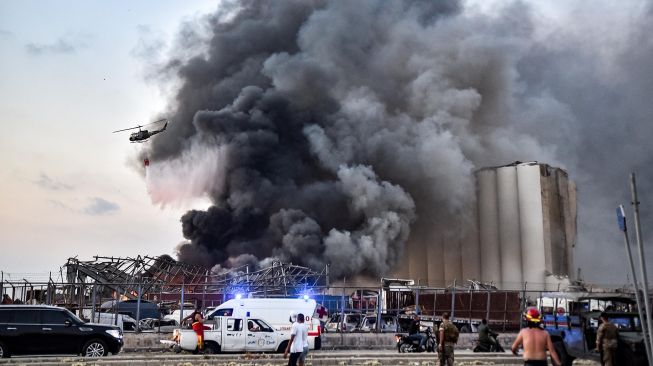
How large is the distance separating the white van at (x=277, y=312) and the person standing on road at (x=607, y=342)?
965 cm


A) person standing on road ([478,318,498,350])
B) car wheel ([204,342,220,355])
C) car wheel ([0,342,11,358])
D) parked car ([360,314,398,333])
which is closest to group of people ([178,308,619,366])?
person standing on road ([478,318,498,350])

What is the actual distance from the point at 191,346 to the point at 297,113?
3964cm

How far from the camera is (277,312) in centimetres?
2164

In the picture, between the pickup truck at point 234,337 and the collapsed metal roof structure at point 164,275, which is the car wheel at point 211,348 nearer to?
the pickup truck at point 234,337

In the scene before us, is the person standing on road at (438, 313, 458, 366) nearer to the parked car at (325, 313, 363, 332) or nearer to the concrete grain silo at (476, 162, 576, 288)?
the parked car at (325, 313, 363, 332)

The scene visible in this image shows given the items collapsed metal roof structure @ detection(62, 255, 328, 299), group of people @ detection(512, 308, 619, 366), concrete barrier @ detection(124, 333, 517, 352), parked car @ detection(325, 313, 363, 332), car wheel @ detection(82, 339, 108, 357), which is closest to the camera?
group of people @ detection(512, 308, 619, 366)

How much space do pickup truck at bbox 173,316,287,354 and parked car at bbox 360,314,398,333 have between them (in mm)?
7229

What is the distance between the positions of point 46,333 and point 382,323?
14202 mm

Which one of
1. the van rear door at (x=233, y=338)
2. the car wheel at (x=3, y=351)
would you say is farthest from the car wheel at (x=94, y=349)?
the van rear door at (x=233, y=338)

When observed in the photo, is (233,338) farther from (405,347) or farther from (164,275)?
(164,275)

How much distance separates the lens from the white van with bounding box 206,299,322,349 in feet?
65.9

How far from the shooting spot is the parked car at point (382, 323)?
26544 millimetres

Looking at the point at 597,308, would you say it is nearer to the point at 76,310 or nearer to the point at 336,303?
the point at 336,303

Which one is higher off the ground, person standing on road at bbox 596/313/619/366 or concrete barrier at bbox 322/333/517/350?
person standing on road at bbox 596/313/619/366
